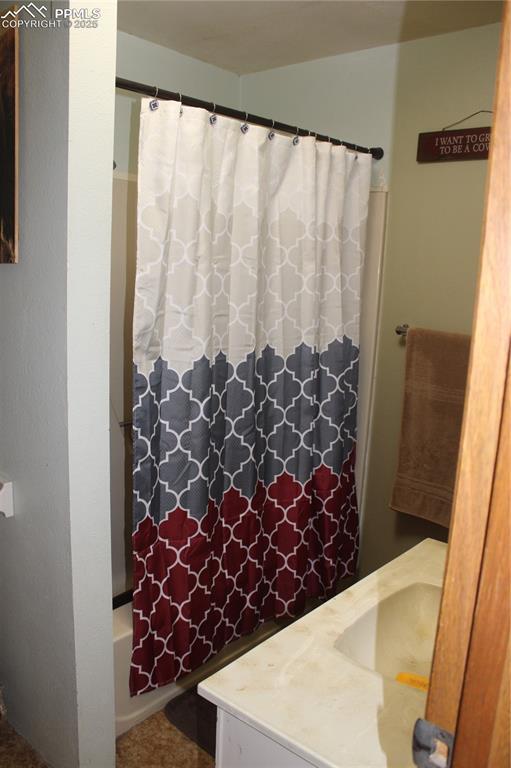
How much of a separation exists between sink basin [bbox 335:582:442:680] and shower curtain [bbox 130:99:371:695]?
0.63 m

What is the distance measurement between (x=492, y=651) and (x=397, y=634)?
2.73 ft

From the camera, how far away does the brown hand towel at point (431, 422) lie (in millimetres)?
2014

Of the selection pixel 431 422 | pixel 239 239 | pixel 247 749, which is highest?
pixel 239 239

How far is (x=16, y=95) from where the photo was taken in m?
1.28

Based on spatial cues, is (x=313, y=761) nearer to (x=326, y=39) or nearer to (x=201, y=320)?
(x=201, y=320)

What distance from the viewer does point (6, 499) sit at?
4.84 feet

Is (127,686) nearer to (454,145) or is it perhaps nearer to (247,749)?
(247,749)

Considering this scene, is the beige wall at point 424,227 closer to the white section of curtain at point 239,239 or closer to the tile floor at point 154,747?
the white section of curtain at point 239,239

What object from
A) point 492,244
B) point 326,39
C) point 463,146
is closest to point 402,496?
point 463,146

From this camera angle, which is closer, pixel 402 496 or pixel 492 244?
pixel 492 244

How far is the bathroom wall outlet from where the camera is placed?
1472 mm

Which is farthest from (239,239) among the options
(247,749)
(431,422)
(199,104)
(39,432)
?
(247,749)

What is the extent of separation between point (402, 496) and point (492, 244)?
1.75 m

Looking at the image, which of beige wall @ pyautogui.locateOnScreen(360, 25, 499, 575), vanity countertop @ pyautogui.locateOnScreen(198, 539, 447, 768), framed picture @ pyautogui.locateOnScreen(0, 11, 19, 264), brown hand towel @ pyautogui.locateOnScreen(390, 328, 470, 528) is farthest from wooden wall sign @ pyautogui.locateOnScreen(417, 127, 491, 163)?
vanity countertop @ pyautogui.locateOnScreen(198, 539, 447, 768)
